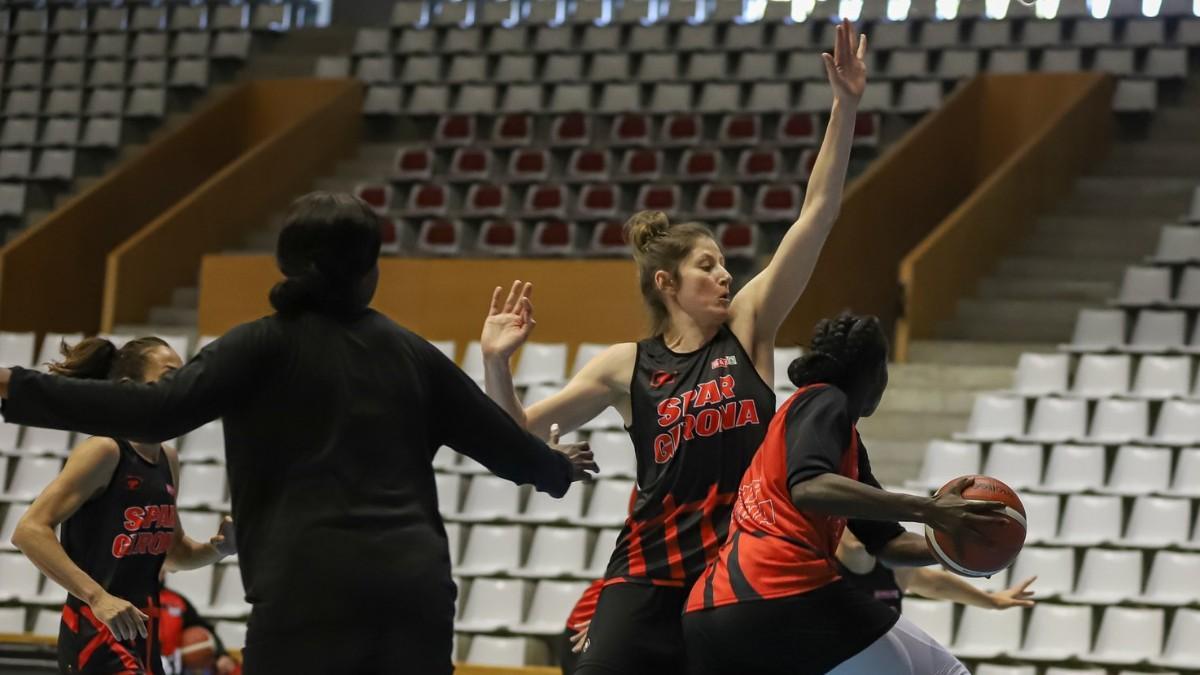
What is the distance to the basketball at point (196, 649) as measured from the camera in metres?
7.68

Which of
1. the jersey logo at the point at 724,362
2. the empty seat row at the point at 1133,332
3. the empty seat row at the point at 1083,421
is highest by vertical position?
the empty seat row at the point at 1133,332

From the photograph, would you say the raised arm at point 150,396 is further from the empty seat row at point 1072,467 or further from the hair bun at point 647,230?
the empty seat row at point 1072,467

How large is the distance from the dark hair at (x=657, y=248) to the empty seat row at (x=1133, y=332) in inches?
274

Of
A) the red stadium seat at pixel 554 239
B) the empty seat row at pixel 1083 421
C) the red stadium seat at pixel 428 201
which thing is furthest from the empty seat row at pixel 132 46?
the empty seat row at pixel 1083 421

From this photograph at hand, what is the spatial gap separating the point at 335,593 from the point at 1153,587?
6.66 meters

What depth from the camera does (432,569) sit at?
2854 millimetres

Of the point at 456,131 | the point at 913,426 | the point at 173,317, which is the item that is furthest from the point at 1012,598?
the point at 456,131

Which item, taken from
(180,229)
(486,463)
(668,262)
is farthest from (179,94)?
(486,463)

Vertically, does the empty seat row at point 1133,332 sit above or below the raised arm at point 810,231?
above

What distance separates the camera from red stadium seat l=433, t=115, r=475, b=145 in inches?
612

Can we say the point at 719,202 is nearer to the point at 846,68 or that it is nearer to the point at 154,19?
the point at 154,19

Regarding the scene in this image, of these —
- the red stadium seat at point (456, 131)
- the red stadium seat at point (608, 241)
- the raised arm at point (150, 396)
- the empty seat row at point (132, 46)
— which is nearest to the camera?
the raised arm at point (150, 396)

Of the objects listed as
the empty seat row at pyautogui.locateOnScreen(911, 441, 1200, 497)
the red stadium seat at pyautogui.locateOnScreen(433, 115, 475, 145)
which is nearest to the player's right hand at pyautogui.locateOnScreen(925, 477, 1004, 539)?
the empty seat row at pyautogui.locateOnScreen(911, 441, 1200, 497)

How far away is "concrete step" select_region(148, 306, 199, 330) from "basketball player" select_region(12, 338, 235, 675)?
953 centimetres
